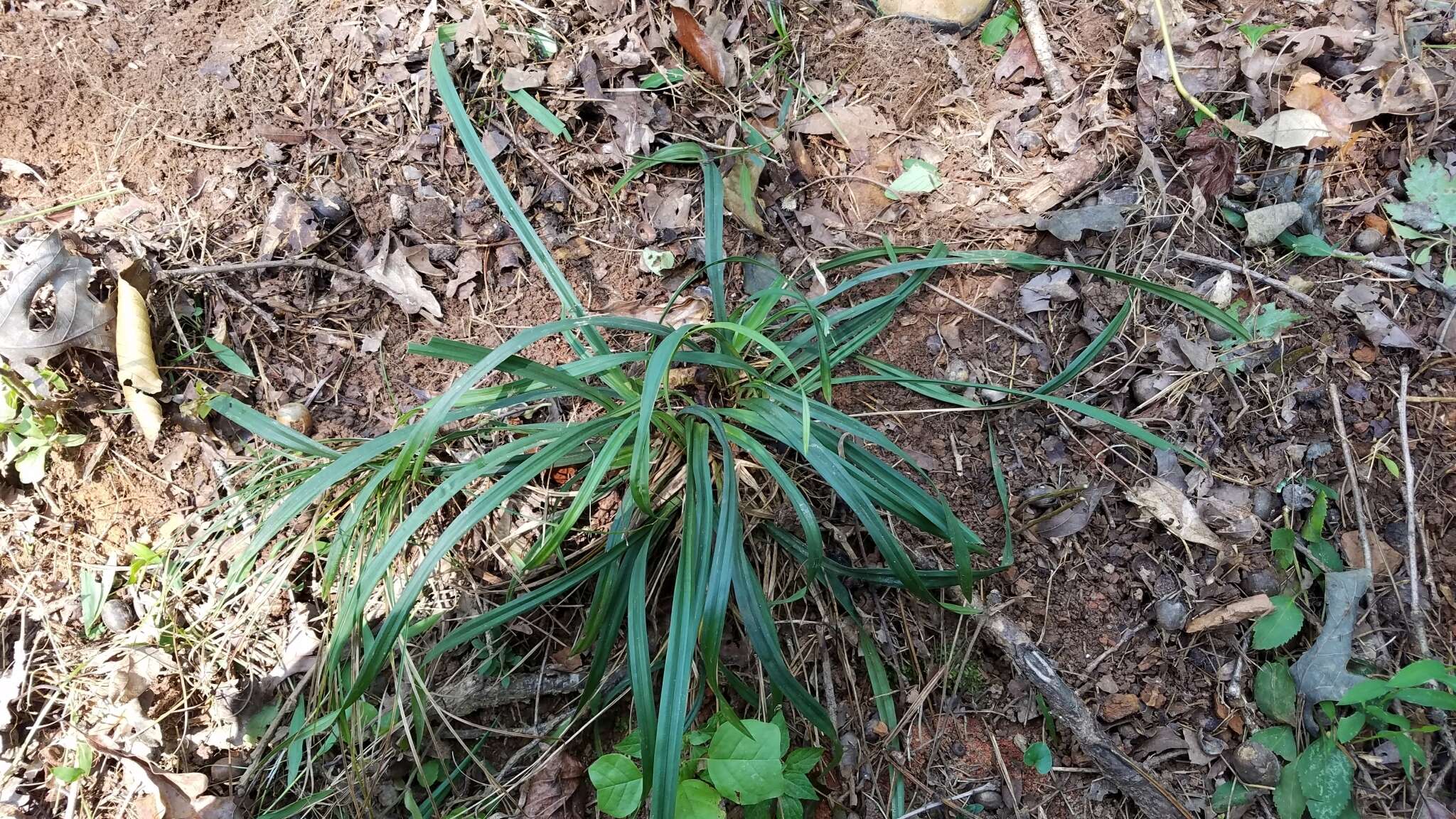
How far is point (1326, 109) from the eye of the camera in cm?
192

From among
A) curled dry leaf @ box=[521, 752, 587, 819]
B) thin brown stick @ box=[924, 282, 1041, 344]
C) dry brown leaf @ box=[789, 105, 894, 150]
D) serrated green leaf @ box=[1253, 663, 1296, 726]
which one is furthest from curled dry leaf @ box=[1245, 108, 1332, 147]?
curled dry leaf @ box=[521, 752, 587, 819]

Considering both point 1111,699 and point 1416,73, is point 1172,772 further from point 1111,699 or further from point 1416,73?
point 1416,73

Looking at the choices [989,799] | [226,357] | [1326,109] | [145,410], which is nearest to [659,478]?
[989,799]

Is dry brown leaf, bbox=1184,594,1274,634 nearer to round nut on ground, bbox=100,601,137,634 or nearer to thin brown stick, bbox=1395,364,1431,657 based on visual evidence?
thin brown stick, bbox=1395,364,1431,657

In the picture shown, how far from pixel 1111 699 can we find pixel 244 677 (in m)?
1.83

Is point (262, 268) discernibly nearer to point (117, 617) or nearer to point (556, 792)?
point (117, 617)

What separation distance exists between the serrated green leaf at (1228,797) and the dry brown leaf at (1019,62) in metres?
1.78

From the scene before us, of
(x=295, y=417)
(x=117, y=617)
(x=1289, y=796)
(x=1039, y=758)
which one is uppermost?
(x=295, y=417)

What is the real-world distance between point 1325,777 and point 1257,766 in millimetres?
119

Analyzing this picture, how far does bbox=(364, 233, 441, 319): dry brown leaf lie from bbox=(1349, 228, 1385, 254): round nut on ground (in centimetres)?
227

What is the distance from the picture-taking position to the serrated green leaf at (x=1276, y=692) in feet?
4.83

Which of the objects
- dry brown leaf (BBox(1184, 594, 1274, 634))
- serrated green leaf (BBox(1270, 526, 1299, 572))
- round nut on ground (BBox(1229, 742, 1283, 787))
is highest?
serrated green leaf (BBox(1270, 526, 1299, 572))

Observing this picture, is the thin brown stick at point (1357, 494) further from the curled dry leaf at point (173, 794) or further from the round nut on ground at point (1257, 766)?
the curled dry leaf at point (173, 794)

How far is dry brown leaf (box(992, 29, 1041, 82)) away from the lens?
6.81ft
